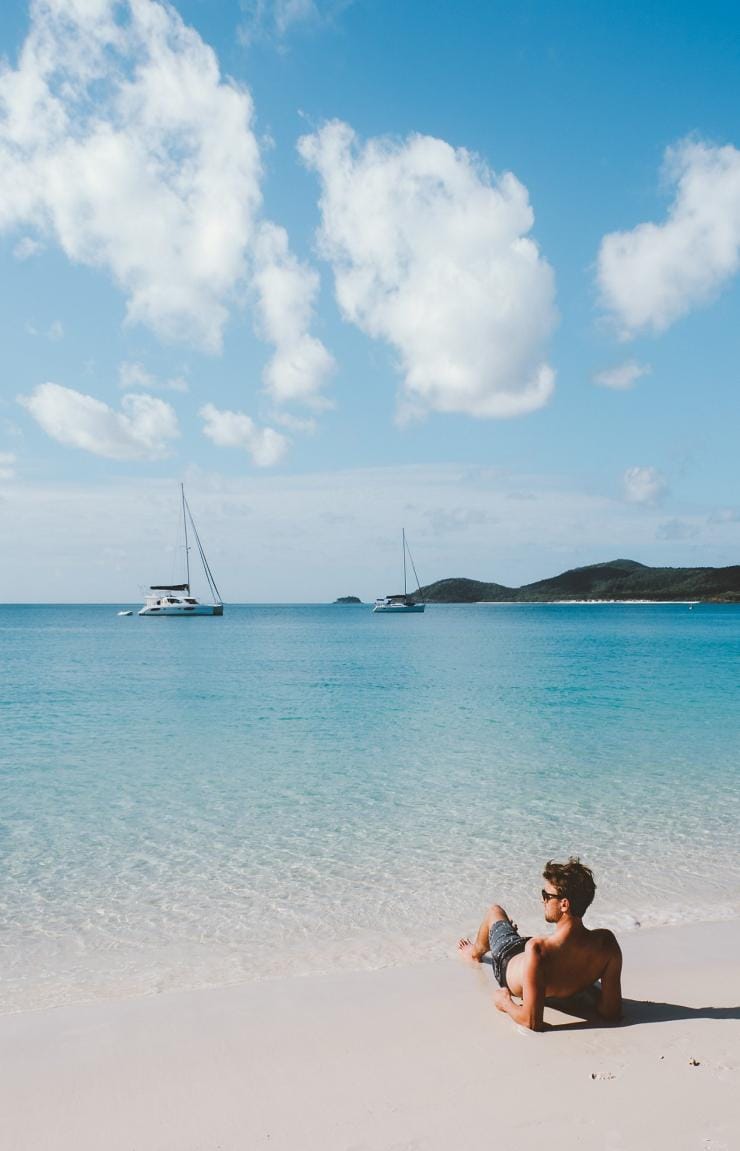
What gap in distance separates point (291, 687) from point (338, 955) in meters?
26.5

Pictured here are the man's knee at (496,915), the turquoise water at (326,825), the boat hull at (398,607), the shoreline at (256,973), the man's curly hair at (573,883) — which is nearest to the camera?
the man's curly hair at (573,883)

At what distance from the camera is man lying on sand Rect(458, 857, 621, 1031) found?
553 cm

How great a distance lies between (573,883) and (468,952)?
199cm

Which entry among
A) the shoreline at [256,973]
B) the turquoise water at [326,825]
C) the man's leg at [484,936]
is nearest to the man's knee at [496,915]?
the man's leg at [484,936]

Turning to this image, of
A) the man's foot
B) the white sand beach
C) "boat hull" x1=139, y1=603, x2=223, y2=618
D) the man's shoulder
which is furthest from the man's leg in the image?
"boat hull" x1=139, y1=603, x2=223, y2=618

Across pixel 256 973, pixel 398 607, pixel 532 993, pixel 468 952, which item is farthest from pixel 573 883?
pixel 398 607

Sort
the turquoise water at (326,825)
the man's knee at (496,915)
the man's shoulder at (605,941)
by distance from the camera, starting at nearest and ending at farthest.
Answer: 1. the man's shoulder at (605,941)
2. the man's knee at (496,915)
3. the turquoise water at (326,825)

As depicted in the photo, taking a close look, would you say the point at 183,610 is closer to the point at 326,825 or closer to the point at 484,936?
the point at 326,825

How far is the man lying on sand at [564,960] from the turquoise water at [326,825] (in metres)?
1.87

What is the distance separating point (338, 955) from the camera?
24.4ft

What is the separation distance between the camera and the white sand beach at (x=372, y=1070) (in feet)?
14.5

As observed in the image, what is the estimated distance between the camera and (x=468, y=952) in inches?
275

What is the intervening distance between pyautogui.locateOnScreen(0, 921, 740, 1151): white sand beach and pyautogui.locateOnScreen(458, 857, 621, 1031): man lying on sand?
15 cm

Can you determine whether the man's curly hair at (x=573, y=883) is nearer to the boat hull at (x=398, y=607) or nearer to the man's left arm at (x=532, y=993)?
the man's left arm at (x=532, y=993)
